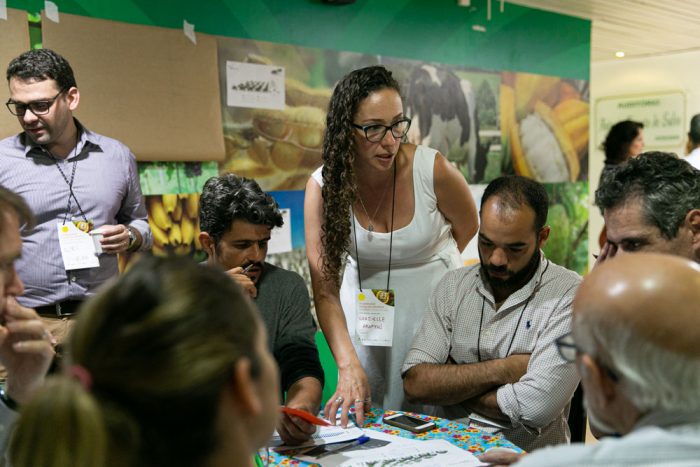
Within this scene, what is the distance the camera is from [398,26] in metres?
5.08

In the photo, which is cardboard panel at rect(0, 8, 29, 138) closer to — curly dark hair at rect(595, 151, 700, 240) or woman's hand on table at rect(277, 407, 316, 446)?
woman's hand on table at rect(277, 407, 316, 446)

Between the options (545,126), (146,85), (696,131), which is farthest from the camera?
(545,126)

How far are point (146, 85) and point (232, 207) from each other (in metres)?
1.69

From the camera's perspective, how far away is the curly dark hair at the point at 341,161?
8.72 feet

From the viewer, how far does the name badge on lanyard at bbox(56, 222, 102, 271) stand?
307 centimetres

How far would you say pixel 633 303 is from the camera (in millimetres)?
1119

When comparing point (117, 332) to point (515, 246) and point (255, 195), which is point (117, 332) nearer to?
point (255, 195)

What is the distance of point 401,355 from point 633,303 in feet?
5.64

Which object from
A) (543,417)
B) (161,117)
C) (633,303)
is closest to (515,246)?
(543,417)

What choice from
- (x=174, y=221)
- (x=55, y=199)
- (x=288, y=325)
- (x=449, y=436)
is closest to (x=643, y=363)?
(x=449, y=436)

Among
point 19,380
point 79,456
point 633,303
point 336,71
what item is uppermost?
point 336,71

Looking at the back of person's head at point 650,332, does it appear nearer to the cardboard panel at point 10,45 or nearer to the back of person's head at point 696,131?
the cardboard panel at point 10,45

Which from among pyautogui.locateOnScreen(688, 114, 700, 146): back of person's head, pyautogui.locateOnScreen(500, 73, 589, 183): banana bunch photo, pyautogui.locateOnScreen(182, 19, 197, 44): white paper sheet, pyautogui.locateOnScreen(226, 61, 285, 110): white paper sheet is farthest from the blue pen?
pyautogui.locateOnScreen(500, 73, 589, 183): banana bunch photo

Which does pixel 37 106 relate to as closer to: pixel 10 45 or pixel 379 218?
pixel 10 45
